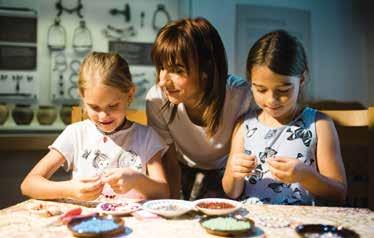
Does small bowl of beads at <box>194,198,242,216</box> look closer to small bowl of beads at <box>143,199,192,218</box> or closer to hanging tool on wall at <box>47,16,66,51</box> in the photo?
small bowl of beads at <box>143,199,192,218</box>

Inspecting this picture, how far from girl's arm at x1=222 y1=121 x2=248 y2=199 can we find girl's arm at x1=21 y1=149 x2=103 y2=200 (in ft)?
1.60

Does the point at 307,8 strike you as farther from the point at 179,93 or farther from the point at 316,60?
the point at 179,93

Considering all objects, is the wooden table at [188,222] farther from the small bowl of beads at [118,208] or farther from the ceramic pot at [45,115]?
the ceramic pot at [45,115]

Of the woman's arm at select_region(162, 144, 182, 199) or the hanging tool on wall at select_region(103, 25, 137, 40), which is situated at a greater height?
the hanging tool on wall at select_region(103, 25, 137, 40)

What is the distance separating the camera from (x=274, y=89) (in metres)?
1.46

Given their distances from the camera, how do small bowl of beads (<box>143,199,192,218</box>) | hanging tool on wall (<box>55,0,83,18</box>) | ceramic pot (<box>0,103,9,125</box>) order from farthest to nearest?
hanging tool on wall (<box>55,0,83,18</box>) → ceramic pot (<box>0,103,9,125</box>) → small bowl of beads (<box>143,199,192,218</box>)

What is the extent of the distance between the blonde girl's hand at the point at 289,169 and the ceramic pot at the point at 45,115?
2464 millimetres

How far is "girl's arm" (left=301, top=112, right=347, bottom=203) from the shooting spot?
1.37 m

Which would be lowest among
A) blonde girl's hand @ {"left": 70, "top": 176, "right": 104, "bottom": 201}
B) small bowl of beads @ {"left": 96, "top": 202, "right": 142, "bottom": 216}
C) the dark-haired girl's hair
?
small bowl of beads @ {"left": 96, "top": 202, "right": 142, "bottom": 216}

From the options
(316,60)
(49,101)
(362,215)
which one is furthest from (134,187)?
(316,60)

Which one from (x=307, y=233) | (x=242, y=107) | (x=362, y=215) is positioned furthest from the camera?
(x=242, y=107)

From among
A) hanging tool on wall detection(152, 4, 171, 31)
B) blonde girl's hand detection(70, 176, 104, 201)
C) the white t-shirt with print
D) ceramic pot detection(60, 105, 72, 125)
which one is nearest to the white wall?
hanging tool on wall detection(152, 4, 171, 31)

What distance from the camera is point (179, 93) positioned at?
63.4 inches

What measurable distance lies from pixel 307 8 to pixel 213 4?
95 centimetres
